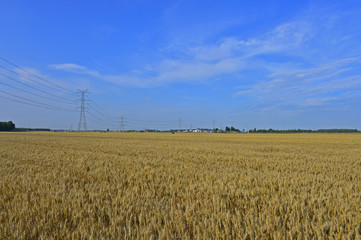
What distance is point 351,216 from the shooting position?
2971 mm

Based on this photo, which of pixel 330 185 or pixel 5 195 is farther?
pixel 330 185

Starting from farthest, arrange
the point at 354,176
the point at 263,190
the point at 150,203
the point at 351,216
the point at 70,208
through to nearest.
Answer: the point at 354,176
the point at 263,190
the point at 150,203
the point at 70,208
the point at 351,216

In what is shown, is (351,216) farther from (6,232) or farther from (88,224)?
(6,232)

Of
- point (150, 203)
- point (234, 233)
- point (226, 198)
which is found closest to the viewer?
point (234, 233)

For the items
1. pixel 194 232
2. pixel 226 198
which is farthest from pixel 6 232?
pixel 226 198

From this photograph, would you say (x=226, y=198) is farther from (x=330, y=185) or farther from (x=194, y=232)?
(x=330, y=185)

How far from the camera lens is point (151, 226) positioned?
8.84ft

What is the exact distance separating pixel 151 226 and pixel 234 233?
101 cm

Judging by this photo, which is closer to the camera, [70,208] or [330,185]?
[70,208]

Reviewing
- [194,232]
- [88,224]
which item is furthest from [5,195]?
[194,232]

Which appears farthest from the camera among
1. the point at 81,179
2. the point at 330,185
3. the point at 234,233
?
the point at 81,179

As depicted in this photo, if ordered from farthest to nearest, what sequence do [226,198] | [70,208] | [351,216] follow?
[226,198], [70,208], [351,216]

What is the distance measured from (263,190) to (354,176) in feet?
13.9

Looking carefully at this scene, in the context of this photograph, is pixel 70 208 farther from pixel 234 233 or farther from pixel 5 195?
pixel 234 233
